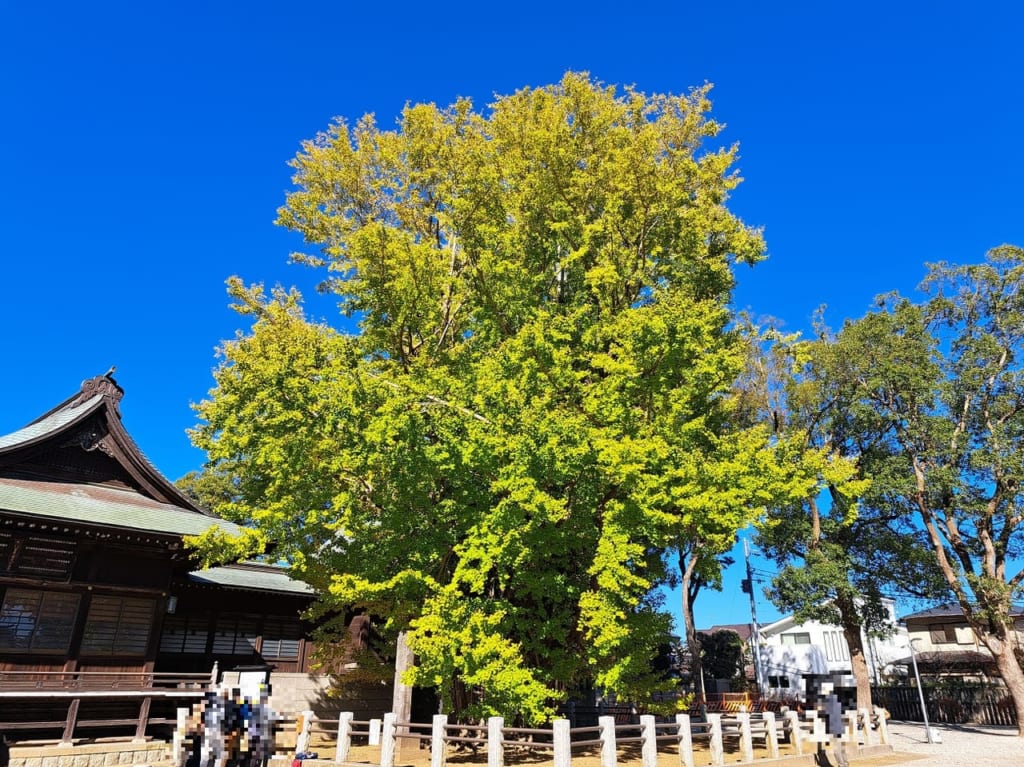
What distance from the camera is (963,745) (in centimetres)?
2145

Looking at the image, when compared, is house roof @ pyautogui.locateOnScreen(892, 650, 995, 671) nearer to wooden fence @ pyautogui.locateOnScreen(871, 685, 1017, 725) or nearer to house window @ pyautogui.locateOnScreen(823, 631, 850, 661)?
wooden fence @ pyautogui.locateOnScreen(871, 685, 1017, 725)

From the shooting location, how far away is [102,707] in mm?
17234

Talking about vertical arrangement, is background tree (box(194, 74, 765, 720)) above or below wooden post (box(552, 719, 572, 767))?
above

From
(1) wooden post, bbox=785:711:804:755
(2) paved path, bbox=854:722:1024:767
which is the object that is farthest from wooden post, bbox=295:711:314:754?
(2) paved path, bbox=854:722:1024:767

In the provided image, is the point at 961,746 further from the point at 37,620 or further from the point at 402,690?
the point at 37,620

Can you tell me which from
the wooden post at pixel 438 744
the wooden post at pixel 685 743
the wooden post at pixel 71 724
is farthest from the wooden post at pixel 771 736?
the wooden post at pixel 71 724

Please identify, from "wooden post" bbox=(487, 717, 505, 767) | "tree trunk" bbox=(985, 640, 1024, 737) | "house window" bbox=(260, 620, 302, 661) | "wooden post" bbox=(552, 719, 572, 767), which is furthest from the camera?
"tree trunk" bbox=(985, 640, 1024, 737)

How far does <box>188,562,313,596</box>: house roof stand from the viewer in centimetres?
2038

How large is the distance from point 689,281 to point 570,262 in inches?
155

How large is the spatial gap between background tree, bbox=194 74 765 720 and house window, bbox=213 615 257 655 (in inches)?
208

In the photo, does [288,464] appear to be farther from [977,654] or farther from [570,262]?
[977,654]

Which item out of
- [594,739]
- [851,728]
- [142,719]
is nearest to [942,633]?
Answer: [851,728]

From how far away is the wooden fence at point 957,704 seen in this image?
95.3ft

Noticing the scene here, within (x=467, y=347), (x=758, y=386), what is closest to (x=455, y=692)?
(x=467, y=347)
